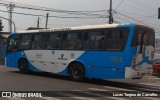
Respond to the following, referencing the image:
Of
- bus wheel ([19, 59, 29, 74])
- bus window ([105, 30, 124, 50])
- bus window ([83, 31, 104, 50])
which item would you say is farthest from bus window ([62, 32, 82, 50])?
bus wheel ([19, 59, 29, 74])

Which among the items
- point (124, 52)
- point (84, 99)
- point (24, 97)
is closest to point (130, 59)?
point (124, 52)

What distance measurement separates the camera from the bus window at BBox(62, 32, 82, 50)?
1783 centimetres

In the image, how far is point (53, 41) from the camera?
1928 cm

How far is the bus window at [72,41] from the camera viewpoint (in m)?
17.8

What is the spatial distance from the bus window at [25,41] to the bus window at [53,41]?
1.85m

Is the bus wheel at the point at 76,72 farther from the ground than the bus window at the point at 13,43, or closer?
closer

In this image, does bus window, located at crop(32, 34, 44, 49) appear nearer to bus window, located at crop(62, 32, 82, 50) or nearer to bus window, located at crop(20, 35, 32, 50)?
bus window, located at crop(20, 35, 32, 50)

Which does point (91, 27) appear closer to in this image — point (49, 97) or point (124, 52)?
point (124, 52)

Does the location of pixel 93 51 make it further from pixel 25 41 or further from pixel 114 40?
pixel 25 41

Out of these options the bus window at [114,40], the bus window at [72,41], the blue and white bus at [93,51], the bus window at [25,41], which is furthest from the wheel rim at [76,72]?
the bus window at [25,41]

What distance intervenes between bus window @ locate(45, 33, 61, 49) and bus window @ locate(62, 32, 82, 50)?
454 millimetres

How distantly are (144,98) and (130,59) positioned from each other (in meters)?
3.30

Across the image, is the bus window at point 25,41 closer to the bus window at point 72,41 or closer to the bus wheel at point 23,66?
the bus wheel at point 23,66

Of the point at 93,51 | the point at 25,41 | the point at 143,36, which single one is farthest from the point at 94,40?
the point at 25,41
